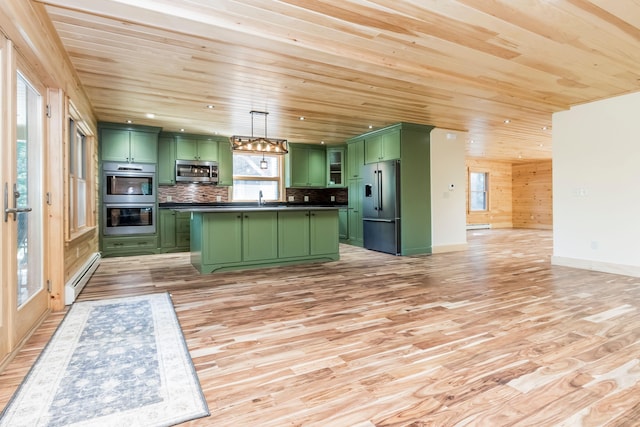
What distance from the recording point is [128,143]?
6211 mm

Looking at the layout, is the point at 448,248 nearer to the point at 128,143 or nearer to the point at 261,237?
the point at 261,237

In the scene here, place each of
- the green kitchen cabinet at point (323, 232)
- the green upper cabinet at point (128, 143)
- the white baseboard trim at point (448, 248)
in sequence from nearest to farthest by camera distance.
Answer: the green kitchen cabinet at point (323, 232), the green upper cabinet at point (128, 143), the white baseboard trim at point (448, 248)

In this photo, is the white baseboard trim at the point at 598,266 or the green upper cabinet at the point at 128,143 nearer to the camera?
the white baseboard trim at the point at 598,266

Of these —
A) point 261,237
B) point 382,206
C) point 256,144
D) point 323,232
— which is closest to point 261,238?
point 261,237

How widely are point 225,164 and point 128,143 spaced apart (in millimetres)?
1853

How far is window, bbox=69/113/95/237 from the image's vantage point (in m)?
4.04

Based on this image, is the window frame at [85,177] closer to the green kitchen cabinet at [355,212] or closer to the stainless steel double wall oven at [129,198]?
the stainless steel double wall oven at [129,198]

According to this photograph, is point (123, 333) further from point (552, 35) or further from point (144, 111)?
point (552, 35)

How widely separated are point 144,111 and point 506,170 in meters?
12.2

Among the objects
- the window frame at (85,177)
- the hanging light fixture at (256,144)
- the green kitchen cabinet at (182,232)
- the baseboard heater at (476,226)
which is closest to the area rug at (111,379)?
the window frame at (85,177)

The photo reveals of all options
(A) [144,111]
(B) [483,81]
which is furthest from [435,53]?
(A) [144,111]

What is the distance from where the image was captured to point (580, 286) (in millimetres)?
3877

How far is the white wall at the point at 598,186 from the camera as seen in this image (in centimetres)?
444

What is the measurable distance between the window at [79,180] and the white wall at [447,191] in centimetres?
564
